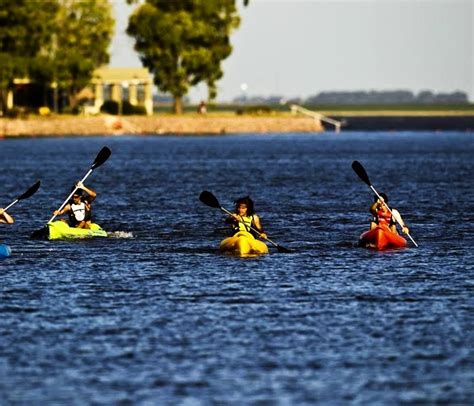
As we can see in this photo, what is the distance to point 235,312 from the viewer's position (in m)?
28.8

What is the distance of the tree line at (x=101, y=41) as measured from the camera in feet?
479

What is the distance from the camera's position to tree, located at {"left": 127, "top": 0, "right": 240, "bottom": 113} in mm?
169125

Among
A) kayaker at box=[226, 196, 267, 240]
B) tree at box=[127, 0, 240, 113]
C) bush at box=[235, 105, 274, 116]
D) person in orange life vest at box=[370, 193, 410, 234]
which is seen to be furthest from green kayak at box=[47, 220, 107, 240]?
bush at box=[235, 105, 274, 116]

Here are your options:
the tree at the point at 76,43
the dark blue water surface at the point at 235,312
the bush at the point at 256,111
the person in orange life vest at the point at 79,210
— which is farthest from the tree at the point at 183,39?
the person in orange life vest at the point at 79,210

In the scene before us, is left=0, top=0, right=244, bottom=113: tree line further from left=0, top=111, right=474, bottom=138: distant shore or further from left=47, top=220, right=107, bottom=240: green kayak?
left=47, top=220, right=107, bottom=240: green kayak

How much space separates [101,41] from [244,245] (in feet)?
403

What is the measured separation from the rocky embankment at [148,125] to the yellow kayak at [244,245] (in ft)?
381

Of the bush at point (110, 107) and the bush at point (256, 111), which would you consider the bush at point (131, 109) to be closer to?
the bush at point (110, 107)

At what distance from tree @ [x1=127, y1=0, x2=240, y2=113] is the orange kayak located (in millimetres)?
128680

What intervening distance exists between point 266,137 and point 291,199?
125 metres

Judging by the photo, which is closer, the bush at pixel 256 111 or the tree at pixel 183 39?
the tree at pixel 183 39

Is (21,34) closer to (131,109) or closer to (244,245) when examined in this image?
(131,109)

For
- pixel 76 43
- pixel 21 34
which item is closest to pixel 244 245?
pixel 21 34

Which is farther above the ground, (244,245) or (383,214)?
(383,214)
